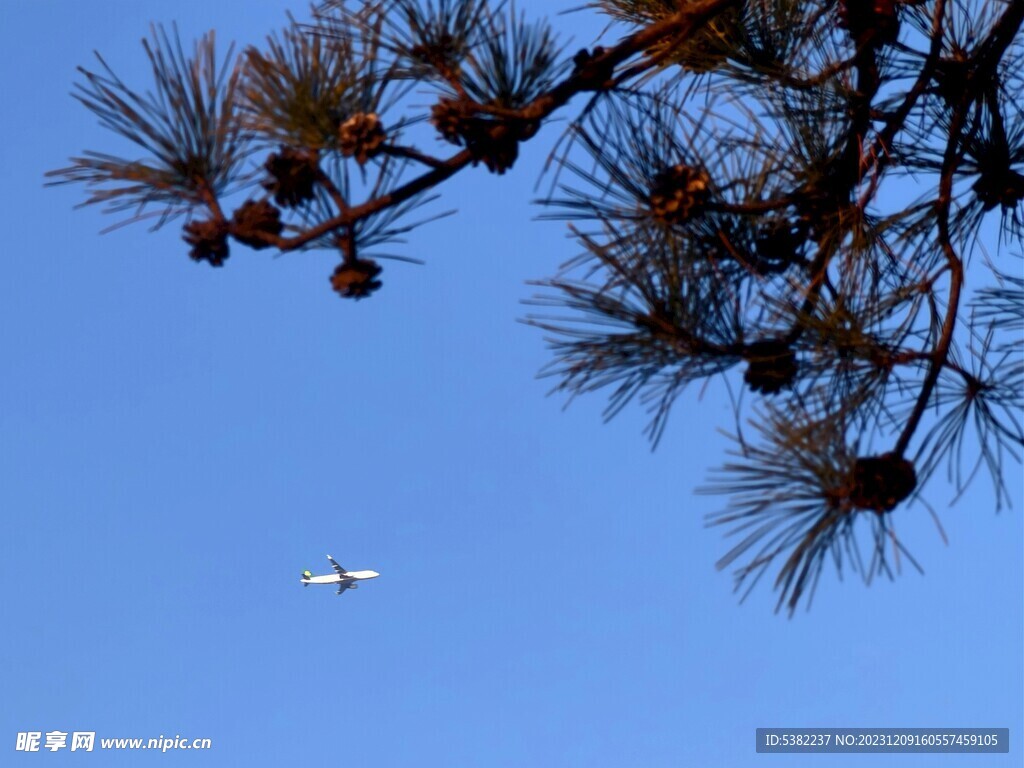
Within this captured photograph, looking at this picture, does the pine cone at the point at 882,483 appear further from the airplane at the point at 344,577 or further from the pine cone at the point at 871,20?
the airplane at the point at 344,577

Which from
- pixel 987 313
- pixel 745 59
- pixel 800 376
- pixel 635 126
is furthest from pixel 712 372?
pixel 745 59

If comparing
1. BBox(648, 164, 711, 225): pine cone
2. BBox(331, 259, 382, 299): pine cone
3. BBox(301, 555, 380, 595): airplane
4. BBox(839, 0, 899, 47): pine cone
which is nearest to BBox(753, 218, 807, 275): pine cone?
BBox(648, 164, 711, 225): pine cone

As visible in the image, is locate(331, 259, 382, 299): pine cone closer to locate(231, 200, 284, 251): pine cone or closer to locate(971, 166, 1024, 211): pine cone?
locate(231, 200, 284, 251): pine cone

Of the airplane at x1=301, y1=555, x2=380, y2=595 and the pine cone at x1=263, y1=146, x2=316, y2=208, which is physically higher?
the airplane at x1=301, y1=555, x2=380, y2=595

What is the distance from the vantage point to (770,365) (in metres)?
1.38

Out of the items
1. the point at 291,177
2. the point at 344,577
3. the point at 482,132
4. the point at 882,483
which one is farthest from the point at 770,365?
the point at 344,577

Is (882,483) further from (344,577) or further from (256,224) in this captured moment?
(344,577)

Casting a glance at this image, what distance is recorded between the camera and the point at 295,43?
1.33 meters

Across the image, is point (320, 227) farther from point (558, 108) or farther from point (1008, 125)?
point (1008, 125)

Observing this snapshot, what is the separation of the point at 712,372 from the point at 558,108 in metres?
0.30

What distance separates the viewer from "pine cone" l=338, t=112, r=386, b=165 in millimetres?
1254

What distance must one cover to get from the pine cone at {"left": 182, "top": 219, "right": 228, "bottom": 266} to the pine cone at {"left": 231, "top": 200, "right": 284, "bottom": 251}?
12 mm

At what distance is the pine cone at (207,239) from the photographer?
1261 mm

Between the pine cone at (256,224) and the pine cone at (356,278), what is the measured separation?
0.22ft
